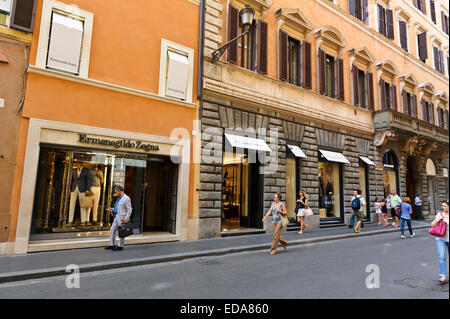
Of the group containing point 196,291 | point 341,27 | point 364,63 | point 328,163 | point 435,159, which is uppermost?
point 341,27

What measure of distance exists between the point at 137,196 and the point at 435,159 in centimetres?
2382

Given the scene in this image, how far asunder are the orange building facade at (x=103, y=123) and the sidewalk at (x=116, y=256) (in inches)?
26.5

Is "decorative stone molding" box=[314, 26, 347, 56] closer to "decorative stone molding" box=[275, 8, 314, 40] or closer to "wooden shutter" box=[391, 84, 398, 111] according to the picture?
"decorative stone molding" box=[275, 8, 314, 40]

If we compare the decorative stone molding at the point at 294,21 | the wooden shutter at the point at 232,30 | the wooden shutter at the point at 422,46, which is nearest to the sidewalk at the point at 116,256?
the wooden shutter at the point at 232,30

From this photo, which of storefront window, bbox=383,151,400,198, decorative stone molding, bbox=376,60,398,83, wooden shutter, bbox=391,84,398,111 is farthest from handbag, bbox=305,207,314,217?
decorative stone molding, bbox=376,60,398,83

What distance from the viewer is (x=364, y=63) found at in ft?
58.5

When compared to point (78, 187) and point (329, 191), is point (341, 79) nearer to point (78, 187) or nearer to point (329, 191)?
point (329, 191)

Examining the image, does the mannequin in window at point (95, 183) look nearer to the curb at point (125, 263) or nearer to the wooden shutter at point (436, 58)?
the curb at point (125, 263)

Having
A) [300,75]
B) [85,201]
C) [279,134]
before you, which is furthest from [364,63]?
[85,201]

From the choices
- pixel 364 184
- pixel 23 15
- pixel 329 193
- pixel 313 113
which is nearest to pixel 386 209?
pixel 364 184

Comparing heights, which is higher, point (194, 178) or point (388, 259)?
point (194, 178)

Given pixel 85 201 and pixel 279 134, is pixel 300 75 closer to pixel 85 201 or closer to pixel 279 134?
pixel 279 134

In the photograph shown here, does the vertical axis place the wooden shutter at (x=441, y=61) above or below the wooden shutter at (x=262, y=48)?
above

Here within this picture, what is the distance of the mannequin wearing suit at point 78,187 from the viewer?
8.69m
